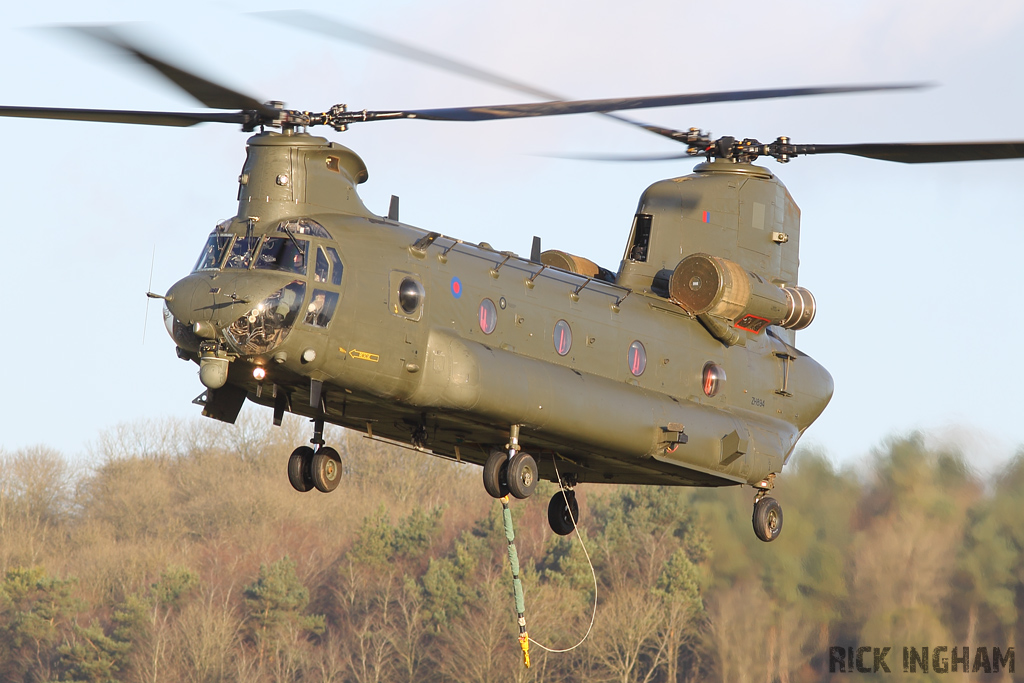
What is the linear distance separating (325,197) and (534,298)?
3.02 m

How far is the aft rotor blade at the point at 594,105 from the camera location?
1688 cm

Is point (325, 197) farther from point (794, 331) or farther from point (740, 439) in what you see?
point (794, 331)

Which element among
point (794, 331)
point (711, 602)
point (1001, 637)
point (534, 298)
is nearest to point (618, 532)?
point (711, 602)

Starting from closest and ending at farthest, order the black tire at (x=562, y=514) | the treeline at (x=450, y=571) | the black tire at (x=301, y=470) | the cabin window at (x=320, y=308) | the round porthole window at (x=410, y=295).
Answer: the cabin window at (x=320, y=308) → the round porthole window at (x=410, y=295) → the black tire at (x=301, y=470) → the black tire at (x=562, y=514) → the treeline at (x=450, y=571)

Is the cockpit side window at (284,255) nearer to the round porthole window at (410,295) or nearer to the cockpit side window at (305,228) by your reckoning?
the cockpit side window at (305,228)

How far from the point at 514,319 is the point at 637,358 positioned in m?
2.37

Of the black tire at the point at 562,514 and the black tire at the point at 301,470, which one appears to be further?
the black tire at the point at 562,514

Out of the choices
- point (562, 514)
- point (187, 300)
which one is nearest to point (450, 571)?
point (562, 514)

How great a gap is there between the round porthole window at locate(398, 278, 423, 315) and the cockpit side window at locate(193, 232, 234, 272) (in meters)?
2.05

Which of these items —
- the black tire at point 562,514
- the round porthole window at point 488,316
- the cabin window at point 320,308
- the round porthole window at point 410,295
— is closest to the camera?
the cabin window at point 320,308

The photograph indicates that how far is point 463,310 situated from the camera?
61.7 feet

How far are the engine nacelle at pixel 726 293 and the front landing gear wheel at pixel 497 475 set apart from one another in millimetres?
4541

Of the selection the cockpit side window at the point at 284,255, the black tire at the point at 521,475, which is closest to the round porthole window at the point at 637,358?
the black tire at the point at 521,475

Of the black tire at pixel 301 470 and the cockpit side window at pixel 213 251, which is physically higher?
the cockpit side window at pixel 213 251
